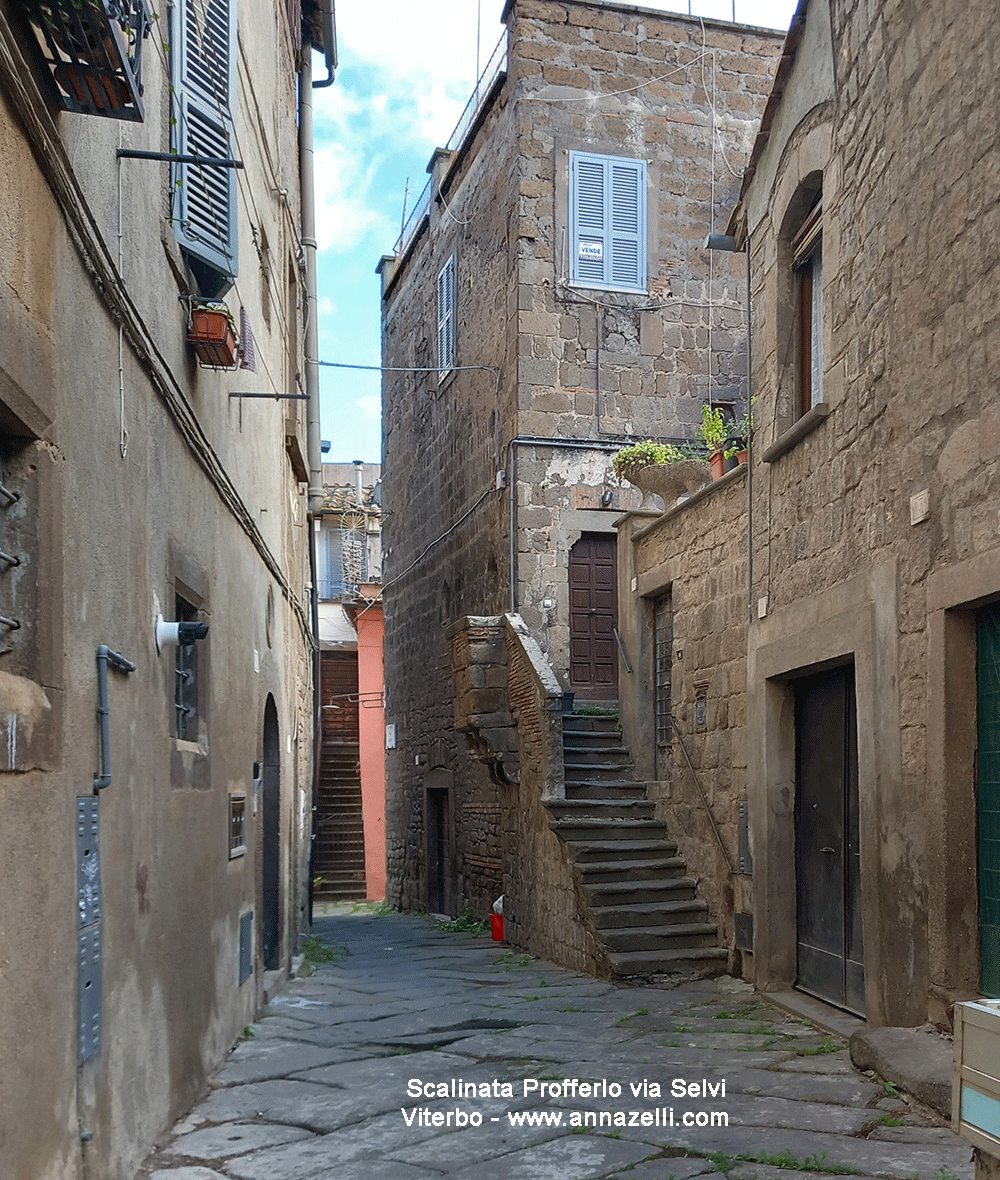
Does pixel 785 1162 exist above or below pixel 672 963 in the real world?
above

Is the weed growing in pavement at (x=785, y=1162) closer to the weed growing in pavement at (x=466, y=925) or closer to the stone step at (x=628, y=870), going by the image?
the stone step at (x=628, y=870)

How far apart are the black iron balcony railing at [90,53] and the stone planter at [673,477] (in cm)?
733

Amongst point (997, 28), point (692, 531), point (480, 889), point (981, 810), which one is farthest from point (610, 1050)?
point (480, 889)

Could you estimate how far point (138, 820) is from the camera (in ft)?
13.9

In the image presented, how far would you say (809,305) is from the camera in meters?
7.36

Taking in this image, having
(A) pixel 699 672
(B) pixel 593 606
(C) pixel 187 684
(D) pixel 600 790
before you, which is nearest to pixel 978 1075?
(C) pixel 187 684

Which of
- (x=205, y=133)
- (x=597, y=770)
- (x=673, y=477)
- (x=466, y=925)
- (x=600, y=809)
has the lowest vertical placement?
(x=466, y=925)

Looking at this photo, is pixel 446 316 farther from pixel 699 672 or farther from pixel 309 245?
pixel 699 672

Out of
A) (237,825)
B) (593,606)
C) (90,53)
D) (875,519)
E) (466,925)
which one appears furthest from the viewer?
(466,925)

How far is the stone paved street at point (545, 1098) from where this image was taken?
4.13m

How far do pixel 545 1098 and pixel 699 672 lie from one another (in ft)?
14.1

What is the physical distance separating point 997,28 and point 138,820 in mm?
4411

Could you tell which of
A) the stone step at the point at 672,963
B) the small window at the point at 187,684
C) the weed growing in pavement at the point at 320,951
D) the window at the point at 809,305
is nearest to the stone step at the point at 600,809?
the stone step at the point at 672,963

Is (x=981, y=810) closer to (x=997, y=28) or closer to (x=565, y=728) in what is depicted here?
(x=997, y=28)
